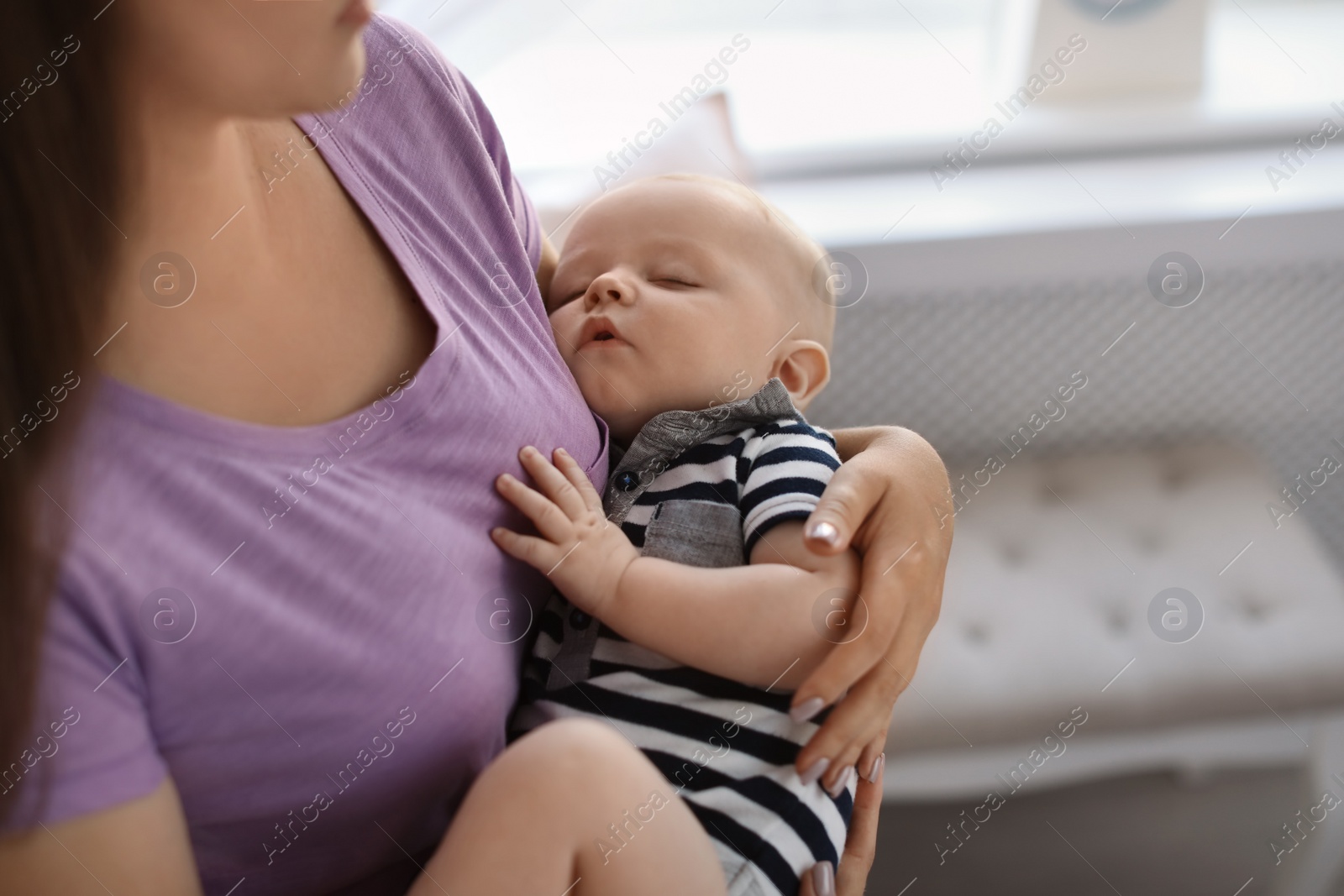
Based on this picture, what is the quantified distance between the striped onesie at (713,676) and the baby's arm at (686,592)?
0.02 meters

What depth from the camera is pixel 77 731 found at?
0.55 metres

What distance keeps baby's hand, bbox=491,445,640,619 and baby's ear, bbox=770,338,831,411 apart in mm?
304

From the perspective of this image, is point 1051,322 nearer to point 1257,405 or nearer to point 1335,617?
point 1257,405

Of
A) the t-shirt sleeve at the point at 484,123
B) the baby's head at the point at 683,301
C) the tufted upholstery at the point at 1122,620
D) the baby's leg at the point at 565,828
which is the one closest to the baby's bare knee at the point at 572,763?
the baby's leg at the point at 565,828

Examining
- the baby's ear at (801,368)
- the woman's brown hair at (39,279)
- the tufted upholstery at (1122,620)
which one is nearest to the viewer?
the woman's brown hair at (39,279)

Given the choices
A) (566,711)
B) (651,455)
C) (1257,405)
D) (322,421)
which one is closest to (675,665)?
(566,711)

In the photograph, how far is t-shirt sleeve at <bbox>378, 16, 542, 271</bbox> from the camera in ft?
2.82

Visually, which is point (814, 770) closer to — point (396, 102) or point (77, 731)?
point (77, 731)

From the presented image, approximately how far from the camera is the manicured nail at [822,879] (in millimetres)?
761

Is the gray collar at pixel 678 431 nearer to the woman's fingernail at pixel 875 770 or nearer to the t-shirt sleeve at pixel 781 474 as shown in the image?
the t-shirt sleeve at pixel 781 474

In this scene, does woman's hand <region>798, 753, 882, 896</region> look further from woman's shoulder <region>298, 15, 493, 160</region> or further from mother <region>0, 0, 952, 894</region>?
woman's shoulder <region>298, 15, 493, 160</region>

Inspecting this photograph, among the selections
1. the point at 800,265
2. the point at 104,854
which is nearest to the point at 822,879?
the point at 104,854

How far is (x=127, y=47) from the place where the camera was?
1.90 ft

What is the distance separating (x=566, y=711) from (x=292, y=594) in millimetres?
244
